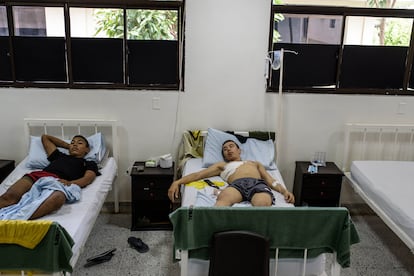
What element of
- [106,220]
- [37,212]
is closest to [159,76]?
[106,220]

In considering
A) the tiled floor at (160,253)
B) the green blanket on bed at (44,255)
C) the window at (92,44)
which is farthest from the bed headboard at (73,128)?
the green blanket on bed at (44,255)

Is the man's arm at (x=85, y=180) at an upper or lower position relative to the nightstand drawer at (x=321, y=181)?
upper

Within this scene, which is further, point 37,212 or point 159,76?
point 159,76

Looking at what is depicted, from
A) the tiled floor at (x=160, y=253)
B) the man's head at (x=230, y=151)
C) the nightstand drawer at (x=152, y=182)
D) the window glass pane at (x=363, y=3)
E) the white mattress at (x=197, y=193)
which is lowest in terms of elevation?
the tiled floor at (x=160, y=253)

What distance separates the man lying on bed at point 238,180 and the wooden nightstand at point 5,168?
1567 millimetres

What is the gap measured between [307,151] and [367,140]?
60cm

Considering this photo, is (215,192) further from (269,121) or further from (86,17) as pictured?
(86,17)

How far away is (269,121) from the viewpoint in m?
3.76

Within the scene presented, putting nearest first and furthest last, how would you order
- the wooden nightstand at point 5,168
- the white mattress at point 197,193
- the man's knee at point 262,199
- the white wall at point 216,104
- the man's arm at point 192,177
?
the man's knee at point 262,199 < the white mattress at point 197,193 < the man's arm at point 192,177 < the wooden nightstand at point 5,168 < the white wall at point 216,104

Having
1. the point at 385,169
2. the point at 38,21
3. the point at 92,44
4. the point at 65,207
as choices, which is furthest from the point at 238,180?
the point at 38,21

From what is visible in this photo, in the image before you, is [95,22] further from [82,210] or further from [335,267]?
[335,267]

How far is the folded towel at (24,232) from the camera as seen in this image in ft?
6.34

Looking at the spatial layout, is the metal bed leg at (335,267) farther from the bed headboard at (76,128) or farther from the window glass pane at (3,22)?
the window glass pane at (3,22)

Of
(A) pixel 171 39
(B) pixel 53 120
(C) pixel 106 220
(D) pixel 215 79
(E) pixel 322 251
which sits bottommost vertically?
(C) pixel 106 220
